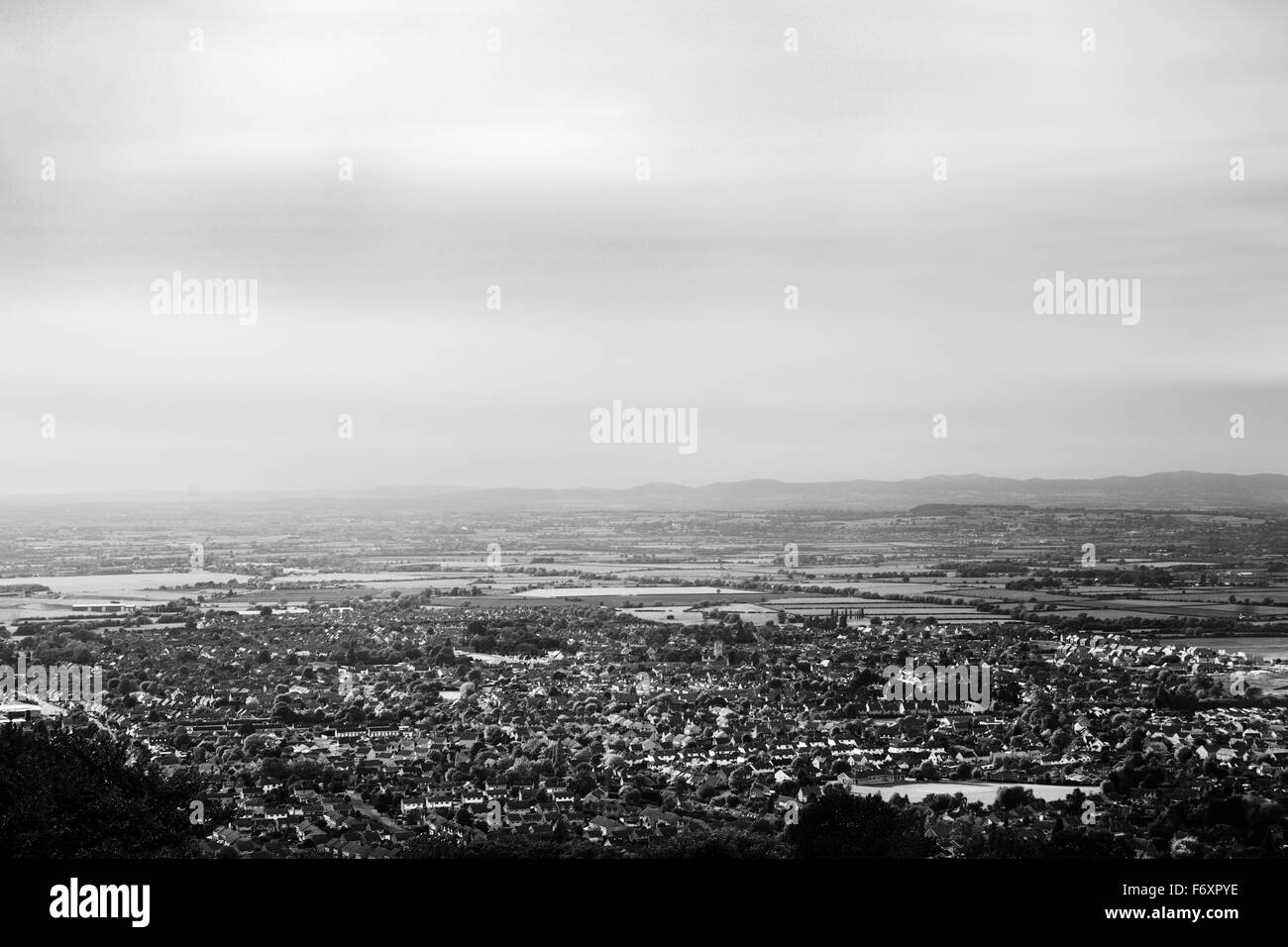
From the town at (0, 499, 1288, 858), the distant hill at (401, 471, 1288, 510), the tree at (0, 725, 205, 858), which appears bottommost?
the town at (0, 499, 1288, 858)

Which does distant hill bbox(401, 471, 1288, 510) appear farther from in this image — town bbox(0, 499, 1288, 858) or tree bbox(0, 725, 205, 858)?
tree bbox(0, 725, 205, 858)

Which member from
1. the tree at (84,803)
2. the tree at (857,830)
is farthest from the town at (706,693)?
the tree at (84,803)

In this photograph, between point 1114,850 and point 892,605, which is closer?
point 1114,850

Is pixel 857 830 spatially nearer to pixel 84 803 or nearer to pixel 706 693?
pixel 84 803

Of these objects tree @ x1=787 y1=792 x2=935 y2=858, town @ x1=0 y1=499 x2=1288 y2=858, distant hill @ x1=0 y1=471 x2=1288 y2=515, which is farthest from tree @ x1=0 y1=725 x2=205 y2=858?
distant hill @ x1=0 y1=471 x2=1288 y2=515

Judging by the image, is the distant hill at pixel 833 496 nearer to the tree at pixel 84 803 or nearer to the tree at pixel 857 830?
the tree at pixel 857 830

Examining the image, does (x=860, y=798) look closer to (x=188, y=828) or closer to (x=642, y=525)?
(x=188, y=828)
